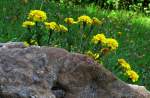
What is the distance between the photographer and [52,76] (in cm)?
365

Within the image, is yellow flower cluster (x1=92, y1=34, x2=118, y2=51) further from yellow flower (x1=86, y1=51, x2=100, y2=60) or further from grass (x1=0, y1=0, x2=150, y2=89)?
grass (x1=0, y1=0, x2=150, y2=89)

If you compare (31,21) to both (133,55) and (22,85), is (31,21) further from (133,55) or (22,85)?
(133,55)

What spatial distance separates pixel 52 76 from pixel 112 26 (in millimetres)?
7000

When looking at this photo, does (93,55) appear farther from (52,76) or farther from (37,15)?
(52,76)

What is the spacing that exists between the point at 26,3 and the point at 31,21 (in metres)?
5.38

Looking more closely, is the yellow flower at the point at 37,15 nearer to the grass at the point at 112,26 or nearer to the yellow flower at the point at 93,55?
the yellow flower at the point at 93,55

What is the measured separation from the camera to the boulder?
11.3 ft

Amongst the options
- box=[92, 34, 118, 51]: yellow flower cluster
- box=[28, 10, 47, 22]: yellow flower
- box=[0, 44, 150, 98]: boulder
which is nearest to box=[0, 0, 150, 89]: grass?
box=[92, 34, 118, 51]: yellow flower cluster

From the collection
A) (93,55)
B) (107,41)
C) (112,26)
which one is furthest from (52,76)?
(112,26)

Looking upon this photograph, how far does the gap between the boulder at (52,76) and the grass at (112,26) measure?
2.49 meters

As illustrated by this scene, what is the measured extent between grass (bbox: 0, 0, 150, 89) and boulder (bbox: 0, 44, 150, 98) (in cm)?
249

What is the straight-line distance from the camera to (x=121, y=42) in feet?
30.7

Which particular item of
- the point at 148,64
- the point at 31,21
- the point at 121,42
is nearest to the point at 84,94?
the point at 31,21

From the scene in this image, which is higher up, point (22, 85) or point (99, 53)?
point (22, 85)
